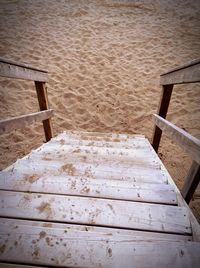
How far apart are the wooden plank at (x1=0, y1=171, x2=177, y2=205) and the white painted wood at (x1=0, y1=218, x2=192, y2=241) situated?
0.75 feet

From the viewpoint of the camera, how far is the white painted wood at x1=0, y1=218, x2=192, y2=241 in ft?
2.53

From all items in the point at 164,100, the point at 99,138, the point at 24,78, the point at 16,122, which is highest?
the point at 24,78

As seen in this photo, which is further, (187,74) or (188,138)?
(187,74)

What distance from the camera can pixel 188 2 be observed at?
347 inches

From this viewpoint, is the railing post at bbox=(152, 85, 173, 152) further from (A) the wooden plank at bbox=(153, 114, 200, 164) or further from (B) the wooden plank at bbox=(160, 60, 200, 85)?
(A) the wooden plank at bbox=(153, 114, 200, 164)

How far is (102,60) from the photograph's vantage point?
19.2ft

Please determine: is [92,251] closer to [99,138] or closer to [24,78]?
[24,78]

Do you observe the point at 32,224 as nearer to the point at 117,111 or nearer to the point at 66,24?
the point at 117,111

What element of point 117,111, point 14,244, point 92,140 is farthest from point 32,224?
point 117,111

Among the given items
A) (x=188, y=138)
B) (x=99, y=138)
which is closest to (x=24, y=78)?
(x=99, y=138)

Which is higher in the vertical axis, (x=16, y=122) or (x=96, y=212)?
(x=16, y=122)

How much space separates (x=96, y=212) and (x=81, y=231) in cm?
14

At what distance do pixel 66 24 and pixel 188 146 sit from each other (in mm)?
8030

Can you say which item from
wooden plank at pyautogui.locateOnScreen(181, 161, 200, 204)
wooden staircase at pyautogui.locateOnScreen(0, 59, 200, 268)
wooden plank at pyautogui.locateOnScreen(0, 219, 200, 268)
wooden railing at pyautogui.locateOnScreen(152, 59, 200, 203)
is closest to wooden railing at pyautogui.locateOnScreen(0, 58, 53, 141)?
wooden staircase at pyautogui.locateOnScreen(0, 59, 200, 268)
